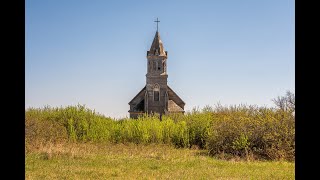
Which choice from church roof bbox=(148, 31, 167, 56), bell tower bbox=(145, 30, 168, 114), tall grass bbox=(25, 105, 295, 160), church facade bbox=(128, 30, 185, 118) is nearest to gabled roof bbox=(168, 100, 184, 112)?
church facade bbox=(128, 30, 185, 118)

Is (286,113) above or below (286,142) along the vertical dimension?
above

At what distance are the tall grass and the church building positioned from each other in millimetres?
21316

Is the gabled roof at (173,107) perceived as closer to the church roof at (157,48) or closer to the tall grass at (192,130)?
the church roof at (157,48)

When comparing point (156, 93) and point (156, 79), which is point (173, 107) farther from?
point (156, 79)

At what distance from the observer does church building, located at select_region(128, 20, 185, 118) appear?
145 ft

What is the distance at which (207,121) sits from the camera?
731 inches

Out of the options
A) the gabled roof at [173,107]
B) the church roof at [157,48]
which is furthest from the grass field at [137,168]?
the church roof at [157,48]

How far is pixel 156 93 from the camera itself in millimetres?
44375

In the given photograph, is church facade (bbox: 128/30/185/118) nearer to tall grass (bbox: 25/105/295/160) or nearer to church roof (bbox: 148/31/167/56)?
church roof (bbox: 148/31/167/56)
